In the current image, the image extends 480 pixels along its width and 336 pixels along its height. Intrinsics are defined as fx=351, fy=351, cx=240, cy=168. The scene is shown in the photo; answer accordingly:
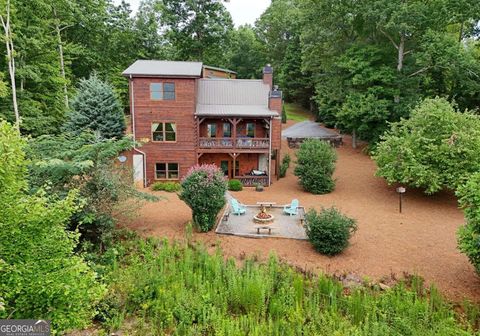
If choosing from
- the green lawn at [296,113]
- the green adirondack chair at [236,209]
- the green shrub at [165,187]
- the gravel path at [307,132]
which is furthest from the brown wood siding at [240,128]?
the green lawn at [296,113]

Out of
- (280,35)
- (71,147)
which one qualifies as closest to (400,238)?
(71,147)

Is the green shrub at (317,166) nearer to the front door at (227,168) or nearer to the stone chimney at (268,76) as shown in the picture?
the front door at (227,168)

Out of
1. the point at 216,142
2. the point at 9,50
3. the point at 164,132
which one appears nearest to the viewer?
the point at 9,50

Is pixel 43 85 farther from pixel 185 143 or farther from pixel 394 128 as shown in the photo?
pixel 394 128

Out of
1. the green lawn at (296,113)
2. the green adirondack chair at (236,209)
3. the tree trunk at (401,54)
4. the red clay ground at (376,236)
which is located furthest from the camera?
the green lawn at (296,113)

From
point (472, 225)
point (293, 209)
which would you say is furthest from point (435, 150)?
point (472, 225)

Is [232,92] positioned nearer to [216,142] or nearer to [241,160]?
[216,142]
